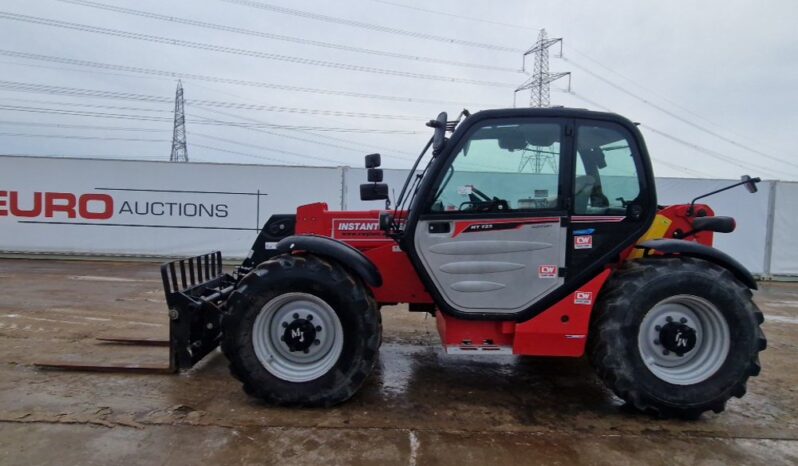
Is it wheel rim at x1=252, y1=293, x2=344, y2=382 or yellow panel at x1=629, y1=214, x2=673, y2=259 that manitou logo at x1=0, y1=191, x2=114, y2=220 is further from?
yellow panel at x1=629, y1=214, x2=673, y2=259

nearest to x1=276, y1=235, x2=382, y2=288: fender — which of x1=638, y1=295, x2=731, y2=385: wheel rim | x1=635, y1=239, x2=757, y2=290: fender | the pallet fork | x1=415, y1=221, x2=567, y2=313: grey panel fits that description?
x1=415, y1=221, x2=567, y2=313: grey panel

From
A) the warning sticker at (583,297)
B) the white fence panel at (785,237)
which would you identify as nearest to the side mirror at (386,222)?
the warning sticker at (583,297)

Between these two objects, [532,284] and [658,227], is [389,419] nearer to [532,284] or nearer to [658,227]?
[532,284]

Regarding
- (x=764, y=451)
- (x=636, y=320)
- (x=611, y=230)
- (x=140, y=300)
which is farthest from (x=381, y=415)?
(x=140, y=300)

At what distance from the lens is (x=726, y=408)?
3.95 m

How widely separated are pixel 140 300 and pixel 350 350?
5.40m

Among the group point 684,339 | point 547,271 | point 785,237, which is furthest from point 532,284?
point 785,237

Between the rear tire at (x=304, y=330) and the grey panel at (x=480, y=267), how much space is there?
25.7 inches

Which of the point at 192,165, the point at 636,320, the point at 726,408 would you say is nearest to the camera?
the point at 636,320

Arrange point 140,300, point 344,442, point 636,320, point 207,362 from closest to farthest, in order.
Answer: point 344,442 < point 636,320 < point 207,362 < point 140,300

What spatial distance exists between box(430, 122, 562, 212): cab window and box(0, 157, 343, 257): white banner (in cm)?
853

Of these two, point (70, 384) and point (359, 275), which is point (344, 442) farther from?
point (70, 384)

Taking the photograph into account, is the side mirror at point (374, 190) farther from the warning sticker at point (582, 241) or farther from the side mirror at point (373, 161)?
the warning sticker at point (582, 241)

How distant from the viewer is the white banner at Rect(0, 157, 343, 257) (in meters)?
12.1
